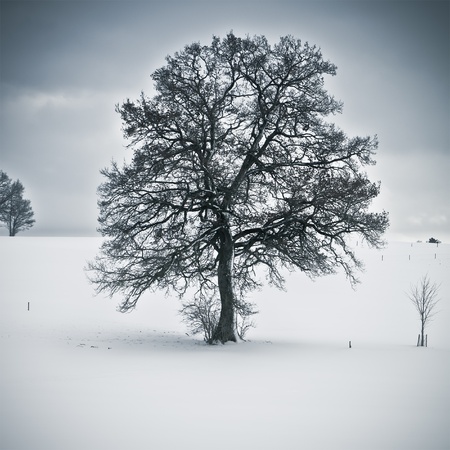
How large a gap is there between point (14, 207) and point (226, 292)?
54.4m

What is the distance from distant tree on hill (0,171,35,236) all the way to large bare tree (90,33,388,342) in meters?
49.6

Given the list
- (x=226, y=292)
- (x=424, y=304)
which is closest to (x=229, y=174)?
(x=226, y=292)

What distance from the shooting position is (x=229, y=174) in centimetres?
1769

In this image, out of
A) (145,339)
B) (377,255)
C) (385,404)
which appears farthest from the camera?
(377,255)

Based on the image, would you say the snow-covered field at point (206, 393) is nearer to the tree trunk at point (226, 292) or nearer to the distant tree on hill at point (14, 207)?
the tree trunk at point (226, 292)

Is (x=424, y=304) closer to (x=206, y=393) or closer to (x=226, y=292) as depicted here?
(x=226, y=292)

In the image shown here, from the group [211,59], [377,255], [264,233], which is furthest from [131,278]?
[377,255]

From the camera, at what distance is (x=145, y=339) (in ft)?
62.4

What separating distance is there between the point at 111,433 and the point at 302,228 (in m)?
11.8

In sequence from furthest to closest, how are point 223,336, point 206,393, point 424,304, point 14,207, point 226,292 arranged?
point 14,207, point 424,304, point 226,292, point 223,336, point 206,393

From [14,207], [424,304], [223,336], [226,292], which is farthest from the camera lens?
[14,207]

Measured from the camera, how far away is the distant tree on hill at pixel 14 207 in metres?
59.5

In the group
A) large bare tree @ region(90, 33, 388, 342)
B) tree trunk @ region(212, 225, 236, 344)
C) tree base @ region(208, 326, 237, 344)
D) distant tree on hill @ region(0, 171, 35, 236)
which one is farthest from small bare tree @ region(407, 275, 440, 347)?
distant tree on hill @ region(0, 171, 35, 236)

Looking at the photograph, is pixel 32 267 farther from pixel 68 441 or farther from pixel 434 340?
pixel 68 441
